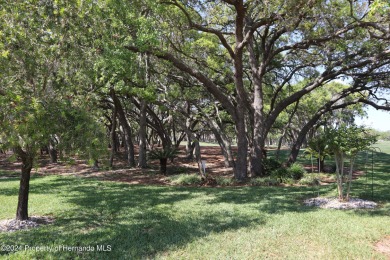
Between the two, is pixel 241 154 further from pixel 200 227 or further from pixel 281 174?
pixel 200 227

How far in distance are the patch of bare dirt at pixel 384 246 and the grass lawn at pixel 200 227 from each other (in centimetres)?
11

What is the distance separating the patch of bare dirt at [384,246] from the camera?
17.1ft

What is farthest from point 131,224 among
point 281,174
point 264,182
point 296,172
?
point 296,172

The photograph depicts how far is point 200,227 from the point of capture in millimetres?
6512

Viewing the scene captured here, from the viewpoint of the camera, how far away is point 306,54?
1569 centimetres

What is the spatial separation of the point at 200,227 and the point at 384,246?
11.2 feet

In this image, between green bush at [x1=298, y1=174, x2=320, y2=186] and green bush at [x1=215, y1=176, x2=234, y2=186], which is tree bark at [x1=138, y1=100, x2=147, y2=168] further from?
green bush at [x1=298, y1=174, x2=320, y2=186]

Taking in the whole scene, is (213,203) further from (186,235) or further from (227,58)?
(227,58)

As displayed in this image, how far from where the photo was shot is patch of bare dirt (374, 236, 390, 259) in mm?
5219

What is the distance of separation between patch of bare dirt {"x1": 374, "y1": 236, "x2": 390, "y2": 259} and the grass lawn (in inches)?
4.3

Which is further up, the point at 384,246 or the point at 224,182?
the point at 224,182

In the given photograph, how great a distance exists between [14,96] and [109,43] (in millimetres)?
4373

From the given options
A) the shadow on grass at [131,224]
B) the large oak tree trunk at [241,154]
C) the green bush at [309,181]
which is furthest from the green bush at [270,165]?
the shadow on grass at [131,224]

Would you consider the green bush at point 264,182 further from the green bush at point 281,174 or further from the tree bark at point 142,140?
the tree bark at point 142,140
